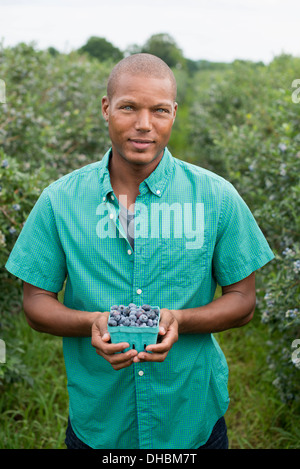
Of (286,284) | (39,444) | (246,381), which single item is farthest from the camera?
(246,381)

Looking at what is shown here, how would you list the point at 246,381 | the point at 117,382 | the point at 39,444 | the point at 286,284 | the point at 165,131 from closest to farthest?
the point at 165,131
the point at 117,382
the point at 286,284
the point at 39,444
the point at 246,381

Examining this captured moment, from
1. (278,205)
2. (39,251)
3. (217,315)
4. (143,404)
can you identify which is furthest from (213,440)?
(278,205)

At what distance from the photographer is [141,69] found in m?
1.51

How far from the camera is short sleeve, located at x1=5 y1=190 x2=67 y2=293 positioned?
1.60 meters

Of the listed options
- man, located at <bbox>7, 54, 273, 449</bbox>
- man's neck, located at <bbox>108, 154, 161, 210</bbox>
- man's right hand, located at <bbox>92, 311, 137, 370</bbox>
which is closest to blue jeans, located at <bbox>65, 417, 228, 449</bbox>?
man, located at <bbox>7, 54, 273, 449</bbox>

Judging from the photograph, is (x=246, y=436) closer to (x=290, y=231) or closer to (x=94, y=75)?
(x=290, y=231)

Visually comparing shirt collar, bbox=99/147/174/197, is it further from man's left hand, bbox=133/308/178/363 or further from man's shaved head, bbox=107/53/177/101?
man's left hand, bbox=133/308/178/363

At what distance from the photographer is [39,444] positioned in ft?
9.31

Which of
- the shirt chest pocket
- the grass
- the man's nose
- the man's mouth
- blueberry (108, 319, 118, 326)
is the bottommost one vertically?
the grass

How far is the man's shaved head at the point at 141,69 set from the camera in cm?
150

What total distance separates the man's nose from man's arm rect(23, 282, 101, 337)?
1.90 feet

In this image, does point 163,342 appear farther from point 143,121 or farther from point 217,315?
point 143,121
